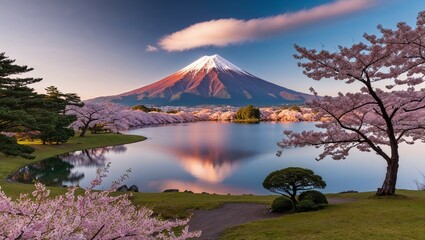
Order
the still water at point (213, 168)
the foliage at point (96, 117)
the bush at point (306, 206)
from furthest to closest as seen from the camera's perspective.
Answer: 1. the foliage at point (96, 117)
2. the still water at point (213, 168)
3. the bush at point (306, 206)

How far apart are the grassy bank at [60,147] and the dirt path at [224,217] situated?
15581mm

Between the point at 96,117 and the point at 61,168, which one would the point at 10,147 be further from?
the point at 96,117

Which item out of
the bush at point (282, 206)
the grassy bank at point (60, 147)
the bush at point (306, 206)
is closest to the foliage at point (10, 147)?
the grassy bank at point (60, 147)

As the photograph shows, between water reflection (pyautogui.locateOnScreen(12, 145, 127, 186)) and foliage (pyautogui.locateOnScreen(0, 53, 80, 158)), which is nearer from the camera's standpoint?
foliage (pyautogui.locateOnScreen(0, 53, 80, 158))

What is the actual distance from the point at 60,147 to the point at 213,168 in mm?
18986

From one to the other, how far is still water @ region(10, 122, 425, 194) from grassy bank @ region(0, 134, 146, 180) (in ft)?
3.01

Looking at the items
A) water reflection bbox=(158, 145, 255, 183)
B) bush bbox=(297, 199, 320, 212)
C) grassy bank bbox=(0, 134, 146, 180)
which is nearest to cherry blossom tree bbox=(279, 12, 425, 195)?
bush bbox=(297, 199, 320, 212)

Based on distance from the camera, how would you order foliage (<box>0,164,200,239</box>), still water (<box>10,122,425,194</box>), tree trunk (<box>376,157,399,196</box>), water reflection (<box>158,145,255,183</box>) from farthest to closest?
water reflection (<box>158,145,255,183</box>)
still water (<box>10,122,425,194</box>)
tree trunk (<box>376,157,399,196</box>)
foliage (<box>0,164,200,239</box>)

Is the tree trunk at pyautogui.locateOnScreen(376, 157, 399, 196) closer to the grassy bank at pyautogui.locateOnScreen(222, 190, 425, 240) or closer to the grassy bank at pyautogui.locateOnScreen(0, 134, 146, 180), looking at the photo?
the grassy bank at pyautogui.locateOnScreen(222, 190, 425, 240)

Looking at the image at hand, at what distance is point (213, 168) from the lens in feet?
84.3

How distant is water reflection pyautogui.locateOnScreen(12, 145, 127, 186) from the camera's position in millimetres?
22186

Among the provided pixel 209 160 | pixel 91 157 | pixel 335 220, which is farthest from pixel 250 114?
pixel 335 220

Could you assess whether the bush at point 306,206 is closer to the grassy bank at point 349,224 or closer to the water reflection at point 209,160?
the grassy bank at point 349,224

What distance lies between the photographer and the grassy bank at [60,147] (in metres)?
24.8
